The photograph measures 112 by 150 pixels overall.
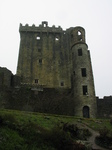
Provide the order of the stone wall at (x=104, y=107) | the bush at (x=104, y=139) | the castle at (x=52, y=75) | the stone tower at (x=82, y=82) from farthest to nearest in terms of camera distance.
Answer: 1. the stone wall at (x=104, y=107)
2. the stone tower at (x=82, y=82)
3. the castle at (x=52, y=75)
4. the bush at (x=104, y=139)

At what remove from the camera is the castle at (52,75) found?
87.2 ft

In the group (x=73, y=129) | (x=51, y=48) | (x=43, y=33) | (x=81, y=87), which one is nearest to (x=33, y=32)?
(x=43, y=33)

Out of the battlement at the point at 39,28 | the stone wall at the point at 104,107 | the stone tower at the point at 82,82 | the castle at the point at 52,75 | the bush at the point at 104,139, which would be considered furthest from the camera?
the battlement at the point at 39,28

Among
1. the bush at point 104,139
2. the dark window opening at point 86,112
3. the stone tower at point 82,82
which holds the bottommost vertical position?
the bush at point 104,139

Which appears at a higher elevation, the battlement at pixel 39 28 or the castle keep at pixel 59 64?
the battlement at pixel 39 28

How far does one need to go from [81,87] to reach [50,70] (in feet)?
43.9

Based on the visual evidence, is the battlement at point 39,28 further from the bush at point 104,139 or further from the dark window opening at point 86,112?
the bush at point 104,139

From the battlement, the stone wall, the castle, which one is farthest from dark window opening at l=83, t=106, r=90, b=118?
the battlement

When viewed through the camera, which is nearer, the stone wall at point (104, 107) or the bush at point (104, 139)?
the bush at point (104, 139)

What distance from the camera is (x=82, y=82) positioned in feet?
94.6

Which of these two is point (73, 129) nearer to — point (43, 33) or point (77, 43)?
point (77, 43)

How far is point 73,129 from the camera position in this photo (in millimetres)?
14773

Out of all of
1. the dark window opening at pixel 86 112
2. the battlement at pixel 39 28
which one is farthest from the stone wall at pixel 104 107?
the battlement at pixel 39 28

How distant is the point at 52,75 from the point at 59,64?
2.79 metres
